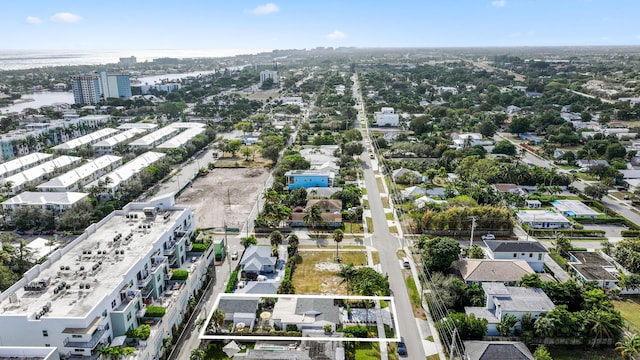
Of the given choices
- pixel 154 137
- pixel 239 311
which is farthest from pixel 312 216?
pixel 154 137

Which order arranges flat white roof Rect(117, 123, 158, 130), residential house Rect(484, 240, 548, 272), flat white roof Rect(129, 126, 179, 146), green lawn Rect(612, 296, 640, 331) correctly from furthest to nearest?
flat white roof Rect(117, 123, 158, 130), flat white roof Rect(129, 126, 179, 146), residential house Rect(484, 240, 548, 272), green lawn Rect(612, 296, 640, 331)

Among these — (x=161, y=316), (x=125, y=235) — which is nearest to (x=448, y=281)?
(x=161, y=316)

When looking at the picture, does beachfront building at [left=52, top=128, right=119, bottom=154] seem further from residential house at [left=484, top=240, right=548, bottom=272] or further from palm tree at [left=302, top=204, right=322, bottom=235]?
residential house at [left=484, top=240, right=548, bottom=272]

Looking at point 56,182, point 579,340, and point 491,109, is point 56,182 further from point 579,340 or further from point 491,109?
point 491,109

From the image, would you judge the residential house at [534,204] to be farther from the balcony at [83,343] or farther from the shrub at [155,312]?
the balcony at [83,343]

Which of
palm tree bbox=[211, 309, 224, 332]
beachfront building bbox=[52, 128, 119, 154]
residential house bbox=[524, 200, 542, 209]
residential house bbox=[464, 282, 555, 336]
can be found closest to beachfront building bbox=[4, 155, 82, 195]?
beachfront building bbox=[52, 128, 119, 154]

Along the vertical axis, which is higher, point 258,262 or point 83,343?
point 83,343

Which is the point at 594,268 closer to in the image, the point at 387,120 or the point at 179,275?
the point at 179,275

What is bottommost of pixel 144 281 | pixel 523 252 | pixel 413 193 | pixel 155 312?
pixel 523 252
